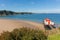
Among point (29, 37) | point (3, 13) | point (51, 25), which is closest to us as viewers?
point (29, 37)

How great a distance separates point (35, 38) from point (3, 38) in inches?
46.6

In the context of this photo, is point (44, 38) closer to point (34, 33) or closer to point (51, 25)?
point (34, 33)

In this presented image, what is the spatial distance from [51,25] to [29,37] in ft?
71.9

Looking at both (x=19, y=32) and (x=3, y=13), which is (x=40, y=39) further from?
Answer: (x=3, y=13)

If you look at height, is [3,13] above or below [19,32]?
below

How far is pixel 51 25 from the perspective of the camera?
95.1 ft

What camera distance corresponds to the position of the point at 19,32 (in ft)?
24.5

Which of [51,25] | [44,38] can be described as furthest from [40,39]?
[51,25]

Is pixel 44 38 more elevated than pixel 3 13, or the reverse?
pixel 44 38

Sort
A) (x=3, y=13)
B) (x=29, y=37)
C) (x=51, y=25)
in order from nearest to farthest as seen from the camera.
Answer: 1. (x=29, y=37)
2. (x=51, y=25)
3. (x=3, y=13)

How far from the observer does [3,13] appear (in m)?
134

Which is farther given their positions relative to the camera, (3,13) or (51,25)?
(3,13)

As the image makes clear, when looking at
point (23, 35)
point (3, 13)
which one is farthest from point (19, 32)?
point (3, 13)

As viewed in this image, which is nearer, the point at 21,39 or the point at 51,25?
the point at 21,39
